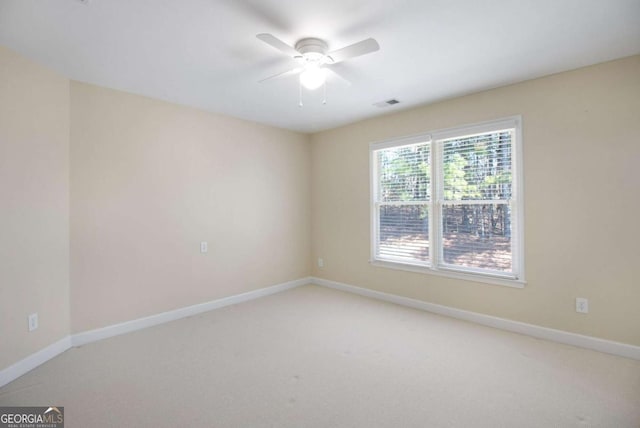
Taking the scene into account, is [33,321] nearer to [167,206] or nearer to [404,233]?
[167,206]

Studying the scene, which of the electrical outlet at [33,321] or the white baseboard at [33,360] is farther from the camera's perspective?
the electrical outlet at [33,321]

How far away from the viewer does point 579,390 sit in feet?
6.86

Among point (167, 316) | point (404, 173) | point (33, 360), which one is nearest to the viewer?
point (33, 360)

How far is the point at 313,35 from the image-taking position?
218 centimetres

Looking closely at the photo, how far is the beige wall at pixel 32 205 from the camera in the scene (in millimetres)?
2293

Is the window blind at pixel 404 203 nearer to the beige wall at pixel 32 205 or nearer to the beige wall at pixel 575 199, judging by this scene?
the beige wall at pixel 575 199

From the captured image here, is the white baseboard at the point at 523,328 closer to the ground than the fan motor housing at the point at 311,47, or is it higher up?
closer to the ground

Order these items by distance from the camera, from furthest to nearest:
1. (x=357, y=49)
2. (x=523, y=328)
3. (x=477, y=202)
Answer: (x=477, y=202) → (x=523, y=328) → (x=357, y=49)

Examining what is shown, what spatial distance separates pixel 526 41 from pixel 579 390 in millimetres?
2582

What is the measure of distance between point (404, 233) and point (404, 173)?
816 mm

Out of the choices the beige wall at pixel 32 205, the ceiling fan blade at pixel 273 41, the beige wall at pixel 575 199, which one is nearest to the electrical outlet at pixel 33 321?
the beige wall at pixel 32 205

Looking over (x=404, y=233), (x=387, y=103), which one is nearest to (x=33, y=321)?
Result: (x=404, y=233)

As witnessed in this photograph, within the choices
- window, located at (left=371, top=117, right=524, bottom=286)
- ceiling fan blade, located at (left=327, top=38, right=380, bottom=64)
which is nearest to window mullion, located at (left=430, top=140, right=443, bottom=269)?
window, located at (left=371, top=117, right=524, bottom=286)

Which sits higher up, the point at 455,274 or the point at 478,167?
the point at 478,167
